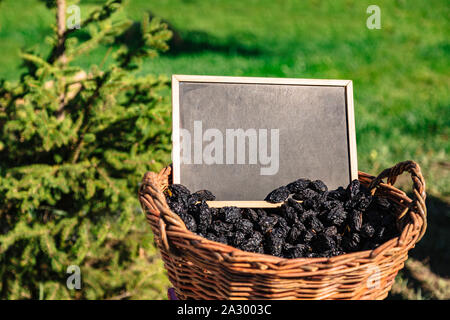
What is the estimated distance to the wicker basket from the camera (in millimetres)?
1511

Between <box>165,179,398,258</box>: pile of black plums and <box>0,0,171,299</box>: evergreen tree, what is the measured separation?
98 centimetres

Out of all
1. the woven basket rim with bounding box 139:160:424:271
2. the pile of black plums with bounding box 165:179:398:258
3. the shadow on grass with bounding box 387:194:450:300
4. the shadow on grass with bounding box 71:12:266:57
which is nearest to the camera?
the woven basket rim with bounding box 139:160:424:271

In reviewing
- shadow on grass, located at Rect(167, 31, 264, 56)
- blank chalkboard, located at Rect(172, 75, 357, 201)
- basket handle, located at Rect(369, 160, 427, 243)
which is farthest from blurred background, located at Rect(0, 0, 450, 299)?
shadow on grass, located at Rect(167, 31, 264, 56)

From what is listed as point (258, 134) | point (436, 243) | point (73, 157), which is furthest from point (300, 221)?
point (436, 243)

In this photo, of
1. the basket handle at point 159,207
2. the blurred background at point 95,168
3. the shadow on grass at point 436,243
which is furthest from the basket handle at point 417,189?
the shadow on grass at point 436,243

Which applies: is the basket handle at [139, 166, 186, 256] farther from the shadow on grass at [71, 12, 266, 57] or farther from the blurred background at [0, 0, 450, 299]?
the shadow on grass at [71, 12, 266, 57]

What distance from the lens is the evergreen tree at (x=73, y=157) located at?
2.78m

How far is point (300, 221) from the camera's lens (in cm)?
204

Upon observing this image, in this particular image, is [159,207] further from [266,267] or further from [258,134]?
[258,134]

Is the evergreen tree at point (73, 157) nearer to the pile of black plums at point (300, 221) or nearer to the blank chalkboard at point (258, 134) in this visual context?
the blank chalkboard at point (258, 134)

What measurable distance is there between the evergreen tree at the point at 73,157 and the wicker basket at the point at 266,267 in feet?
3.74

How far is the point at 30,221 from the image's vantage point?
293cm
